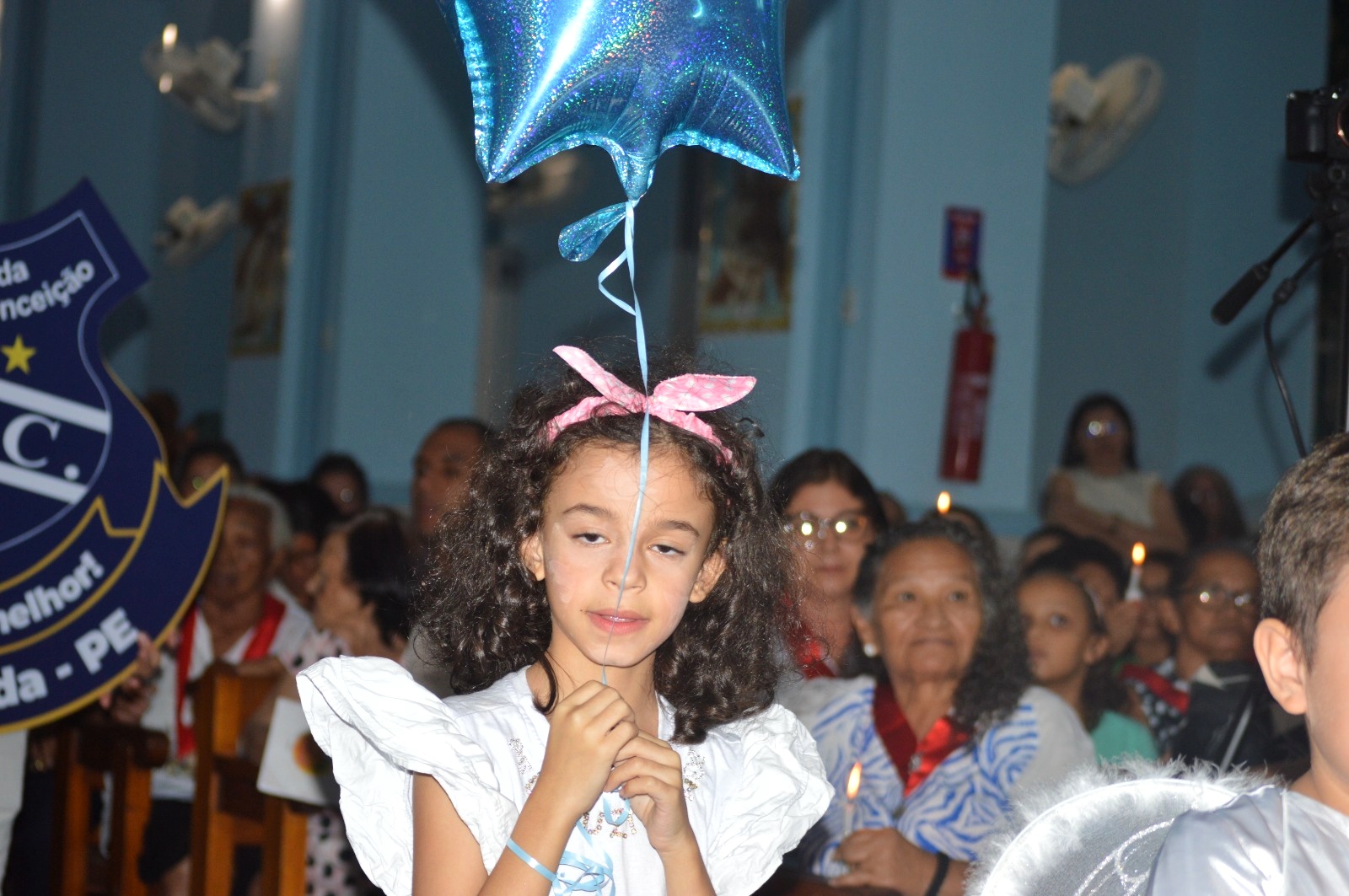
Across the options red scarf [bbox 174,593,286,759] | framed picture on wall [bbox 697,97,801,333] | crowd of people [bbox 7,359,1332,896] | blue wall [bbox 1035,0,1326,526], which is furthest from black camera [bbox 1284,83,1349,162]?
blue wall [bbox 1035,0,1326,526]

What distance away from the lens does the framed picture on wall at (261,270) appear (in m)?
6.88

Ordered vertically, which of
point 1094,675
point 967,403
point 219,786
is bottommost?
point 219,786

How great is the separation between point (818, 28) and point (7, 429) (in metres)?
3.08

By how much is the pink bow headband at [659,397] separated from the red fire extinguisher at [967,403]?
11.1 ft

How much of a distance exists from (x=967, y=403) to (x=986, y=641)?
2.25 meters

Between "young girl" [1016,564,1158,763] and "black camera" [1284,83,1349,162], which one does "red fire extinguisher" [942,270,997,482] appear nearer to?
"young girl" [1016,564,1158,763]

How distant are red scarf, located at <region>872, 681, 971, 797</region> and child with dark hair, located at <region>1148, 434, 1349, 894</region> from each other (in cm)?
149

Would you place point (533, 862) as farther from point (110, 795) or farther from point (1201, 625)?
point (1201, 625)

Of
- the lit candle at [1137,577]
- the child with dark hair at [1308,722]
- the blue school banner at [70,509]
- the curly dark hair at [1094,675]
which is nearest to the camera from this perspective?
the child with dark hair at [1308,722]

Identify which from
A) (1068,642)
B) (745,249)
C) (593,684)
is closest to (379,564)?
(1068,642)

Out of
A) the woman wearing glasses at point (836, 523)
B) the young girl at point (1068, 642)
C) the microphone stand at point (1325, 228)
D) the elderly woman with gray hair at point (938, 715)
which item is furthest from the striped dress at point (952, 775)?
the microphone stand at point (1325, 228)

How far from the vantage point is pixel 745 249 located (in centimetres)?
527

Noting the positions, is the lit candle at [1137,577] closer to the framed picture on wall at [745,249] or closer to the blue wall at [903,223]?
the blue wall at [903,223]

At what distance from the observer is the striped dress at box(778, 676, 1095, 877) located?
8.86ft
